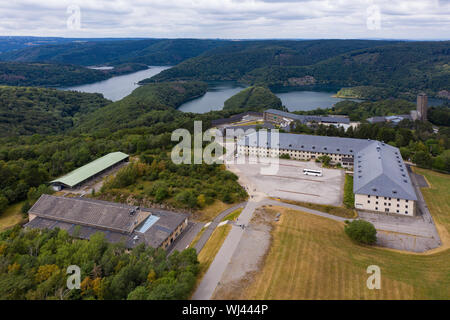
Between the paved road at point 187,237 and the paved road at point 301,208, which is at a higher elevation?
the paved road at point 301,208

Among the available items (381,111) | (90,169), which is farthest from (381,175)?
(381,111)

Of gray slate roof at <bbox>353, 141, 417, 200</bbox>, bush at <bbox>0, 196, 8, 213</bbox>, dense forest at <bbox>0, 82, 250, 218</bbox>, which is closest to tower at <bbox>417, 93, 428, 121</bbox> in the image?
gray slate roof at <bbox>353, 141, 417, 200</bbox>

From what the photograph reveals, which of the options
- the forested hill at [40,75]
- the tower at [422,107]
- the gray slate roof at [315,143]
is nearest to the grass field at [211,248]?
the gray slate roof at [315,143]

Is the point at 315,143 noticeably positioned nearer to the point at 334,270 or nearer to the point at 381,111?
the point at 334,270

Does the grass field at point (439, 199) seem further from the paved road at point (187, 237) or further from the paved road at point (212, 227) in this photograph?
the paved road at point (187, 237)

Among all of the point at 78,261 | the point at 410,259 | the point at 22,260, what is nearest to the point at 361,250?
the point at 410,259

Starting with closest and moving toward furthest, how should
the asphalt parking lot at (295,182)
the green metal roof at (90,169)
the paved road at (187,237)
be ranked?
the paved road at (187,237) < the asphalt parking lot at (295,182) < the green metal roof at (90,169)

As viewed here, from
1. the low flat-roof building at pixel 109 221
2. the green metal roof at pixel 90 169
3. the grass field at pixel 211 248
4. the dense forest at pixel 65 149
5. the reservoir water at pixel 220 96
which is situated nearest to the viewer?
the grass field at pixel 211 248
